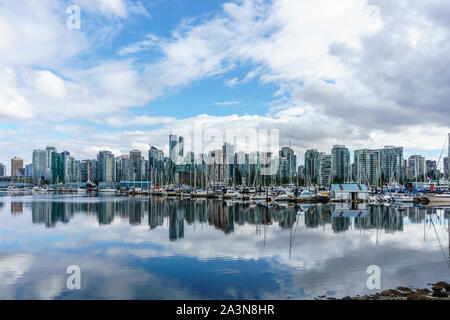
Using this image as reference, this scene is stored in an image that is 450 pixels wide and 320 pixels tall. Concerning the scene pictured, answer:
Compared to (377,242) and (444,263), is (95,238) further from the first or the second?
(444,263)

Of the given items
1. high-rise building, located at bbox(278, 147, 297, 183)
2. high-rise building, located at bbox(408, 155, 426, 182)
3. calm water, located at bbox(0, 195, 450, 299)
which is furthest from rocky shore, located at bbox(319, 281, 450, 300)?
high-rise building, located at bbox(408, 155, 426, 182)

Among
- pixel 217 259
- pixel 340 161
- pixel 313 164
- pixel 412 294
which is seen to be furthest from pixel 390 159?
pixel 412 294

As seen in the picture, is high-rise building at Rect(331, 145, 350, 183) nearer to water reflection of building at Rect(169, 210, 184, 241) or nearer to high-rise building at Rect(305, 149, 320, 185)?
high-rise building at Rect(305, 149, 320, 185)

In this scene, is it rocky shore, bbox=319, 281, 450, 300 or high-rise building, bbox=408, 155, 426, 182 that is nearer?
rocky shore, bbox=319, 281, 450, 300

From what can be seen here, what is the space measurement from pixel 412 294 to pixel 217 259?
38.2ft

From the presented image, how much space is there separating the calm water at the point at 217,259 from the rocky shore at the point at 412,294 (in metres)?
1.05

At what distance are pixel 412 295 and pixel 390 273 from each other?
4.59m

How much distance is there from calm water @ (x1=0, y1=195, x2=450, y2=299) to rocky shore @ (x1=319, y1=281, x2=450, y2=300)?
1.05m

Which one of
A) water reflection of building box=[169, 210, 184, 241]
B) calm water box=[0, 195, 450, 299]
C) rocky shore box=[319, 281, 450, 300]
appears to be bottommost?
water reflection of building box=[169, 210, 184, 241]

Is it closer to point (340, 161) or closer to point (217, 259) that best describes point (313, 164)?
point (340, 161)

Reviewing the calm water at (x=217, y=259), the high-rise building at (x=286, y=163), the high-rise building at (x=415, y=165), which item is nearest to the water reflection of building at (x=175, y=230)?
the calm water at (x=217, y=259)

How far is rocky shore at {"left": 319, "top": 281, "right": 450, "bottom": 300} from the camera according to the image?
1373 centimetres

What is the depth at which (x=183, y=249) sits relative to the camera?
998 inches
